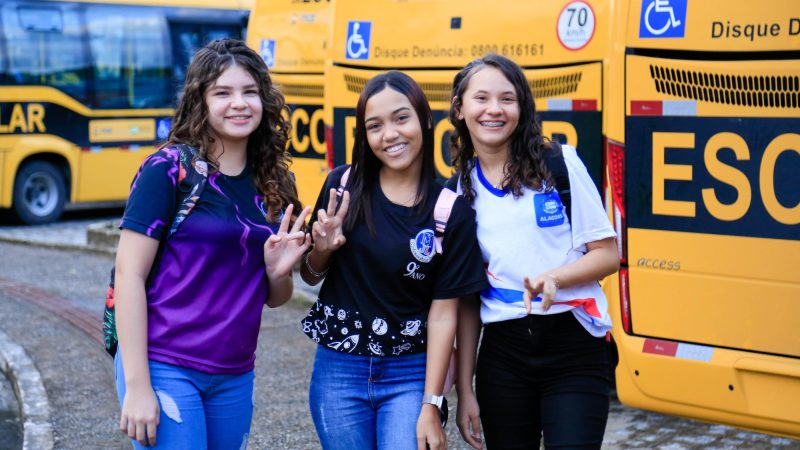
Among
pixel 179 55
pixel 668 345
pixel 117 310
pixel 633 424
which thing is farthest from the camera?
pixel 179 55

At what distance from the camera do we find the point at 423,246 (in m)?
3.39

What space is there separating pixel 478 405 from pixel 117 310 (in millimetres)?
1129

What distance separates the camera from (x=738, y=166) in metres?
5.02

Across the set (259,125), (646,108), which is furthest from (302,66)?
(259,125)

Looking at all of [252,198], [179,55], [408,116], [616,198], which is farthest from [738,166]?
[179,55]

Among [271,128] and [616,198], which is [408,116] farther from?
[616,198]

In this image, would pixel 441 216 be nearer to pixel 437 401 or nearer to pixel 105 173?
pixel 437 401

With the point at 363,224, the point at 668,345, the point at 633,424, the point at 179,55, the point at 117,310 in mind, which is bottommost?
the point at 633,424

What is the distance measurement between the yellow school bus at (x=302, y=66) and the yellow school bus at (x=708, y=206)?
→ 4.28 meters

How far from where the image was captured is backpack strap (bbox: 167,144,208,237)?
326 centimetres

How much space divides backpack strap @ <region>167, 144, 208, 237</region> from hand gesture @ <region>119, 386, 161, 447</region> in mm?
444

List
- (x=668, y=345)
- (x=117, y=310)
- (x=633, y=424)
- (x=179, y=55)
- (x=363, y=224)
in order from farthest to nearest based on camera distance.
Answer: (x=179, y=55) → (x=633, y=424) → (x=668, y=345) → (x=363, y=224) → (x=117, y=310)

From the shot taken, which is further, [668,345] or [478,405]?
[668,345]

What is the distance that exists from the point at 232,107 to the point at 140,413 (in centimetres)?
90
